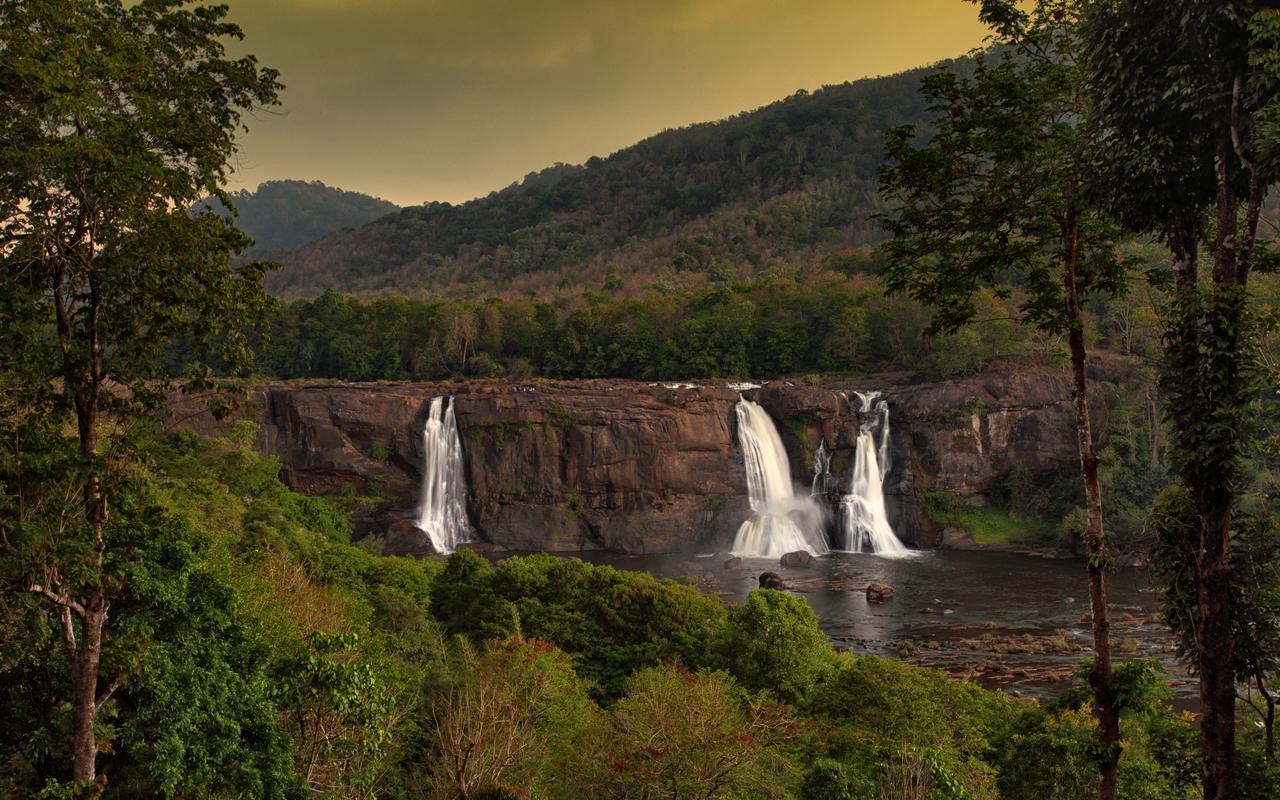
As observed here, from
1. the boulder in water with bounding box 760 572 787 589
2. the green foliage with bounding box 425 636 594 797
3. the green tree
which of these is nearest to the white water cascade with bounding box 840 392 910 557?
the boulder in water with bounding box 760 572 787 589

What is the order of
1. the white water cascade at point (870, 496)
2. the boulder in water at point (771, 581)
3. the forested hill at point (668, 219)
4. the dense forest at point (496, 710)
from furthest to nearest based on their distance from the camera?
the forested hill at point (668, 219) → the white water cascade at point (870, 496) → the boulder in water at point (771, 581) → the dense forest at point (496, 710)

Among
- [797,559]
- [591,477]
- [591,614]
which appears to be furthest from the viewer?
[591,477]

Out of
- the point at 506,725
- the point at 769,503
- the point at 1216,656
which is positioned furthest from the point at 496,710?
the point at 769,503

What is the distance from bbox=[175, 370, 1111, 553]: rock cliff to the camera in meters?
46.5

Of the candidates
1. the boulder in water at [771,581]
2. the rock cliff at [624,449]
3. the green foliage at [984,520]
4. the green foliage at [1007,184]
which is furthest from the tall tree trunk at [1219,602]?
the green foliage at [984,520]

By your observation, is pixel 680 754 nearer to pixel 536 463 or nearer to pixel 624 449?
pixel 624 449

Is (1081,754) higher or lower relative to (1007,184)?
lower

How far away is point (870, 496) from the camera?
4888 centimetres

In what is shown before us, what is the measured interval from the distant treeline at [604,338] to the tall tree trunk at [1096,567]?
5276 centimetres

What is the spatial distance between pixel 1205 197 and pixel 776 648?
13111 mm

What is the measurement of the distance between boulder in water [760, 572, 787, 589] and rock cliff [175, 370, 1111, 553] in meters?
8.68

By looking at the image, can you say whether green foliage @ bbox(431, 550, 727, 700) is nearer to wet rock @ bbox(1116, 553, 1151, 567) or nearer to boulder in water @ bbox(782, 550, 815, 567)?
boulder in water @ bbox(782, 550, 815, 567)

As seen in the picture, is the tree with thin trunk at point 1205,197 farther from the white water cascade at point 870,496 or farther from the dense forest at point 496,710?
the white water cascade at point 870,496

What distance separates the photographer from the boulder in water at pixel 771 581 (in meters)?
36.7
